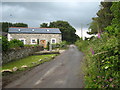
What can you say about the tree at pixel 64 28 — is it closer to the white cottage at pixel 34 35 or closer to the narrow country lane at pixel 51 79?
the white cottage at pixel 34 35

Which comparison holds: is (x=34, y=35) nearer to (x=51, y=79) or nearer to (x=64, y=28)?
(x=64, y=28)

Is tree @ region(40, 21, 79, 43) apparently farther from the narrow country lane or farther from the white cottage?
the narrow country lane

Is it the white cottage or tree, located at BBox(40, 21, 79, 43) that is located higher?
tree, located at BBox(40, 21, 79, 43)

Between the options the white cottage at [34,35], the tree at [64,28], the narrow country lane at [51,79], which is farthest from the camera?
the tree at [64,28]

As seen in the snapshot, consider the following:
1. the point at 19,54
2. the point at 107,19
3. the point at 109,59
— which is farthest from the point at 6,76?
A: the point at 107,19

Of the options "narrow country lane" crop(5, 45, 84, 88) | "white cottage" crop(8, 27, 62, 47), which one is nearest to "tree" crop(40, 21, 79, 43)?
"white cottage" crop(8, 27, 62, 47)

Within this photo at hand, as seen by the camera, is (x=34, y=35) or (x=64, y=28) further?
(x=64, y=28)

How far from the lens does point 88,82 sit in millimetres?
4301

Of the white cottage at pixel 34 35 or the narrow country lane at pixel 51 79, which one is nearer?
the narrow country lane at pixel 51 79

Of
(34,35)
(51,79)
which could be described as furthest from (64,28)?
(51,79)

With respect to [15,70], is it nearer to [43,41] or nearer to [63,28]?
[43,41]

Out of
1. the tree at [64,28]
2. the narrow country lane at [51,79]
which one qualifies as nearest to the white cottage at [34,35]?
the tree at [64,28]

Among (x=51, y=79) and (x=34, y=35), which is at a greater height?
(x=34, y=35)

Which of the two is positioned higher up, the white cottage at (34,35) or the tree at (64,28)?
the tree at (64,28)
